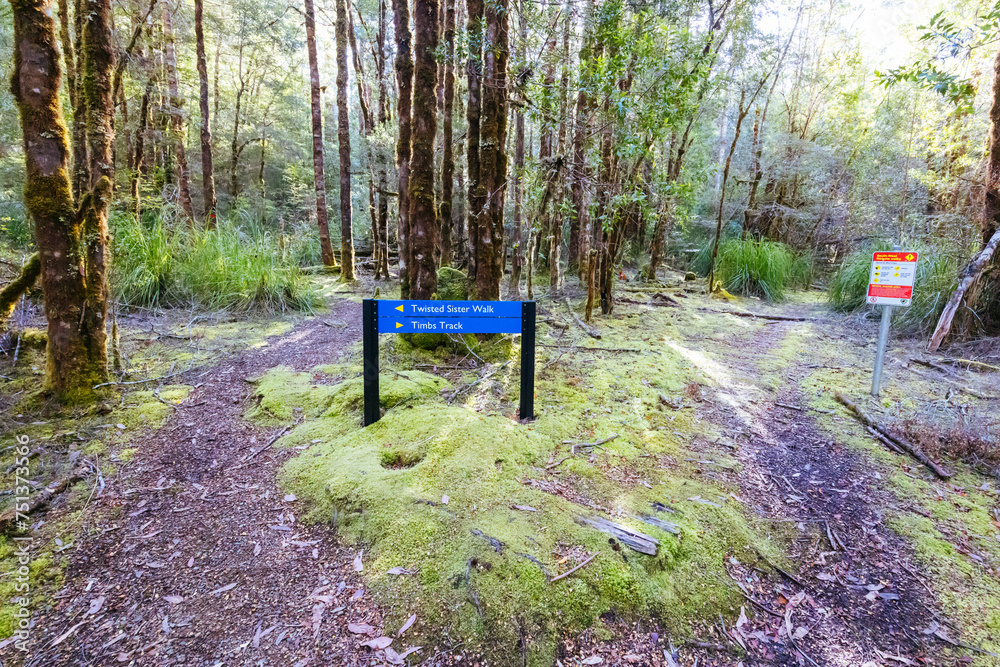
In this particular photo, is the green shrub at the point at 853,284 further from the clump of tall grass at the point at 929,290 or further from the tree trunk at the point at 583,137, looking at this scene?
the tree trunk at the point at 583,137

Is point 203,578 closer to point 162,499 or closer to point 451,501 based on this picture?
point 162,499

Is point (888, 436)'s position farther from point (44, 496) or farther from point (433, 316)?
point (44, 496)

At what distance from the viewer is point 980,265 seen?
18.1 ft

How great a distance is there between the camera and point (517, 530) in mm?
2314

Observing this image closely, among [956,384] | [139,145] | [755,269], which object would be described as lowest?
[956,384]

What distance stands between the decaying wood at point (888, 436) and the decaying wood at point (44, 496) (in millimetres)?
5376

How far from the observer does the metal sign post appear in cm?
396

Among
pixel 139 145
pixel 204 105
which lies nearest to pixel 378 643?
pixel 139 145

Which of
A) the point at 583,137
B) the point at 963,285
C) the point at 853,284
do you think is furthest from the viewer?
the point at 853,284

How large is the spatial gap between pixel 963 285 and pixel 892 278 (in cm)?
248

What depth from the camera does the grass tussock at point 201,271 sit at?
618cm

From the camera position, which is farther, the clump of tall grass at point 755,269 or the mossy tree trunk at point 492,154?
the clump of tall grass at point 755,269

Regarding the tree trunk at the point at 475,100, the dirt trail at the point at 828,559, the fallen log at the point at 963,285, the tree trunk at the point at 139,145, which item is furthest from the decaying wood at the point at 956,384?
the tree trunk at the point at 139,145

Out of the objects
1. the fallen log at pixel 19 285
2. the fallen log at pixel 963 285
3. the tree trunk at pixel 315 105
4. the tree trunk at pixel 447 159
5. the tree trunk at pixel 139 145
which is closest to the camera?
the fallen log at pixel 19 285
